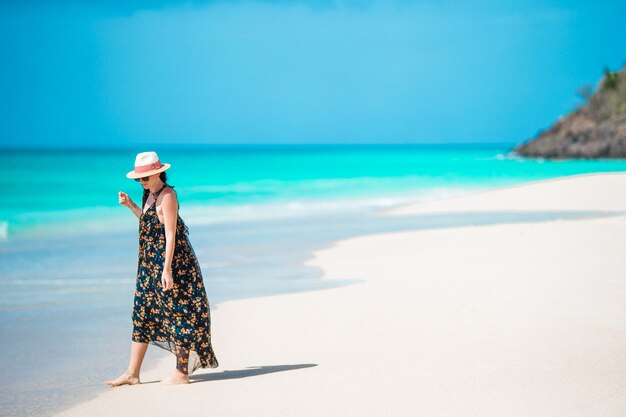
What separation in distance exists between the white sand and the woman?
0.19 m

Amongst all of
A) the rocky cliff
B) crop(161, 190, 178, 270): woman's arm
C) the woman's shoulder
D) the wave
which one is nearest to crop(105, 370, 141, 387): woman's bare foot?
crop(161, 190, 178, 270): woman's arm

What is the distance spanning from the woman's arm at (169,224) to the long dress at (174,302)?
0.07m

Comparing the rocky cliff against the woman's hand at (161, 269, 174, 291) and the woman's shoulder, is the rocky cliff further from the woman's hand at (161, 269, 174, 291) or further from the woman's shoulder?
the woman's hand at (161, 269, 174, 291)

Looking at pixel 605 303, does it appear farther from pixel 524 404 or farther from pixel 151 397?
pixel 151 397

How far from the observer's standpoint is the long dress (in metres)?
5.23

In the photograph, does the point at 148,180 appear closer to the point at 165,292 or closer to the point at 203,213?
the point at 165,292

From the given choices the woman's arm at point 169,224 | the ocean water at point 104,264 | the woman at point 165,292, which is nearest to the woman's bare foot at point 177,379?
the woman at point 165,292

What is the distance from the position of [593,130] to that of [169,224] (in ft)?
239

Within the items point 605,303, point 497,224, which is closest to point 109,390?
point 605,303

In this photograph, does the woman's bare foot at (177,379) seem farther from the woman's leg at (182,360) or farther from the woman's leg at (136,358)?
the woman's leg at (136,358)

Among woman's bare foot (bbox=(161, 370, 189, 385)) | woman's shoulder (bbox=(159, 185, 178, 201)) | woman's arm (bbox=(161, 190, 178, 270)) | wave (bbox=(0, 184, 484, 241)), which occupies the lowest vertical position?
woman's bare foot (bbox=(161, 370, 189, 385))

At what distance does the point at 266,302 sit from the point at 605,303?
3211mm

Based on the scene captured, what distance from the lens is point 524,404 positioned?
4.66 meters

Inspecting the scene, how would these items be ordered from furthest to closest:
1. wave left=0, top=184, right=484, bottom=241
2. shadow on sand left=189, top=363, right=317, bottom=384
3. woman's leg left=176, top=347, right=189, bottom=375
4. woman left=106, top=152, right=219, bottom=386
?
1. wave left=0, top=184, right=484, bottom=241
2. shadow on sand left=189, top=363, right=317, bottom=384
3. woman's leg left=176, top=347, right=189, bottom=375
4. woman left=106, top=152, right=219, bottom=386
